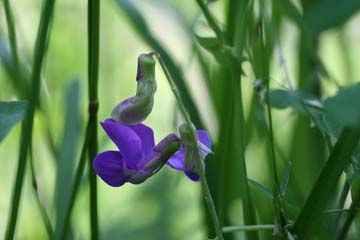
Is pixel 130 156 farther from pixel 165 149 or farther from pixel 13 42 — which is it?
pixel 13 42

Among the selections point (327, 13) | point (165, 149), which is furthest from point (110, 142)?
point (327, 13)

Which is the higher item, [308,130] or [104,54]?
[104,54]

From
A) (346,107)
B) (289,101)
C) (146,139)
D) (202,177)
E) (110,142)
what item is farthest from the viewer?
(110,142)

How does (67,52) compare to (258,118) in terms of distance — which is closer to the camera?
(258,118)

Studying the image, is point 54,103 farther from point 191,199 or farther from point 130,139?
point 130,139

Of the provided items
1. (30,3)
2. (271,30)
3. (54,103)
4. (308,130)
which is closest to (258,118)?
(271,30)

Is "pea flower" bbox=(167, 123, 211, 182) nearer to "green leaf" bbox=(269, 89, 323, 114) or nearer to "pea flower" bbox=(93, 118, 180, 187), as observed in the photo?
"pea flower" bbox=(93, 118, 180, 187)
